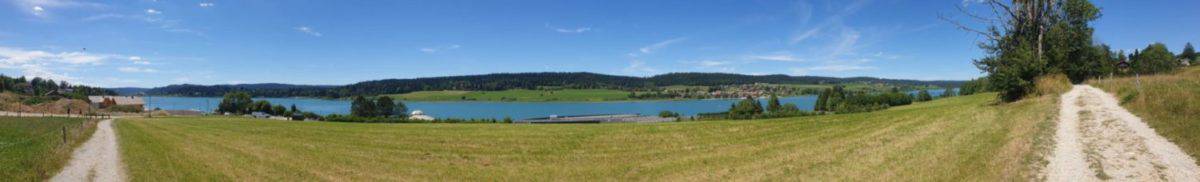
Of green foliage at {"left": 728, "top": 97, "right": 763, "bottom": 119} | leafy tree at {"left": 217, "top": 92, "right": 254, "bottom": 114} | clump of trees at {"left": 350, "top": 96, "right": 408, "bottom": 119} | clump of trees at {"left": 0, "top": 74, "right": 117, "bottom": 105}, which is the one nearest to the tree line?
clump of trees at {"left": 0, "top": 74, "right": 117, "bottom": 105}

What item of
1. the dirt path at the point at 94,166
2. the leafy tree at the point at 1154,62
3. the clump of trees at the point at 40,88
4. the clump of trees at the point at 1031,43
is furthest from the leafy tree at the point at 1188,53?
the clump of trees at the point at 40,88

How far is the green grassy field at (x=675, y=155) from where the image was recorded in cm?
1026

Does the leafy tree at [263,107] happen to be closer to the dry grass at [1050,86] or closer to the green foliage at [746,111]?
the green foliage at [746,111]

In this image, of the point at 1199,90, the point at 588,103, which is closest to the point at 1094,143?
the point at 1199,90

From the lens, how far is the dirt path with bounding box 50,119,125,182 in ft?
43.1

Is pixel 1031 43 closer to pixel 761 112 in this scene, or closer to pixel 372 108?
pixel 761 112

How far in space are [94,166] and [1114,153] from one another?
69.3 feet

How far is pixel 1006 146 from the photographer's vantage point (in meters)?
10.0

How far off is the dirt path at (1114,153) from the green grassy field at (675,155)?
1.27ft

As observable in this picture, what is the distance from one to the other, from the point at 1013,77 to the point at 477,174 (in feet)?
58.9

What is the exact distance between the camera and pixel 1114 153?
837 cm

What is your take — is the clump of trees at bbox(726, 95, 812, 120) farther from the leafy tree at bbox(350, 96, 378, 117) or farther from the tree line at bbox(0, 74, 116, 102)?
the tree line at bbox(0, 74, 116, 102)

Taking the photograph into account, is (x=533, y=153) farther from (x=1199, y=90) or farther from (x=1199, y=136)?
(x=1199, y=90)

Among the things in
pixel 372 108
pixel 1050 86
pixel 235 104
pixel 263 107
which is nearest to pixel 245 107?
pixel 235 104
